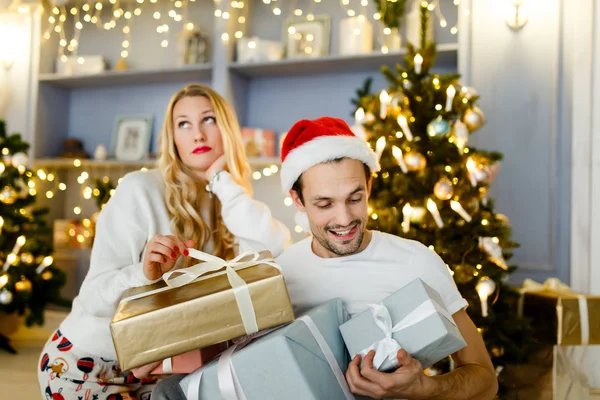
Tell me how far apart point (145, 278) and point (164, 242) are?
5.5 inches

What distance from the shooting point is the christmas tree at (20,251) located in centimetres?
326

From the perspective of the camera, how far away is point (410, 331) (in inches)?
42.6

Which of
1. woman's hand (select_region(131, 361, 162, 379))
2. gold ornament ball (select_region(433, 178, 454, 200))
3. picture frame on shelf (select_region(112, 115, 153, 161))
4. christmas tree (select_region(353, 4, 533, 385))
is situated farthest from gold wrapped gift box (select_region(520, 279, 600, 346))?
picture frame on shelf (select_region(112, 115, 153, 161))

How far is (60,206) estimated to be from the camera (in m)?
4.17

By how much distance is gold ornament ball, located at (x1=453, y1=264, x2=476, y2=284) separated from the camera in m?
2.27

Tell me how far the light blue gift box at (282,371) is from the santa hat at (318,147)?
0.44m

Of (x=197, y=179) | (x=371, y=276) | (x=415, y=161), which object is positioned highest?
(x=415, y=161)

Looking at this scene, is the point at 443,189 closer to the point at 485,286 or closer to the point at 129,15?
the point at 485,286

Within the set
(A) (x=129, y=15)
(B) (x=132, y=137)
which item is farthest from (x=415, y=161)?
(A) (x=129, y=15)

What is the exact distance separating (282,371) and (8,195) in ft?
9.34

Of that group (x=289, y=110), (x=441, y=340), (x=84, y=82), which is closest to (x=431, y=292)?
(x=441, y=340)

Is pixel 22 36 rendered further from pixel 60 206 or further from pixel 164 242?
pixel 164 242

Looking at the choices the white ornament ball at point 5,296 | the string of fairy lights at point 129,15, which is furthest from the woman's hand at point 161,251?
the string of fairy lights at point 129,15

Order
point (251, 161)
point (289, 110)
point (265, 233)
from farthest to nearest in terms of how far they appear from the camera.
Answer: point (289, 110), point (251, 161), point (265, 233)
